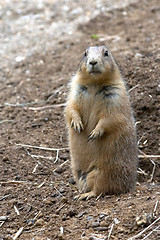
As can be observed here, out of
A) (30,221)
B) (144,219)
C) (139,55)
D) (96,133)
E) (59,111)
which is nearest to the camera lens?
(144,219)

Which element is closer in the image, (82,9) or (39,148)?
(39,148)

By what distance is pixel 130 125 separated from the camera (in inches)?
246

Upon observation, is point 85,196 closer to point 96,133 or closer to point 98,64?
point 96,133

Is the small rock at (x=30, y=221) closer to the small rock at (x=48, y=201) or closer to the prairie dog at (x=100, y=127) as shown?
the small rock at (x=48, y=201)

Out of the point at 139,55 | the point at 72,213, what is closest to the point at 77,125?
the point at 72,213

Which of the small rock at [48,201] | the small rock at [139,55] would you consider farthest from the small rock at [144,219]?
the small rock at [139,55]

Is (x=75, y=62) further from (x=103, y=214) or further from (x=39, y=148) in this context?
(x=103, y=214)

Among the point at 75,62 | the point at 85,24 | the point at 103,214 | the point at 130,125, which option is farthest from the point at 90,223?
the point at 85,24

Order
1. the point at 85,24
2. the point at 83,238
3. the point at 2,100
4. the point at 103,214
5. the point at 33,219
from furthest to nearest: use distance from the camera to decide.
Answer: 1. the point at 85,24
2. the point at 2,100
3. the point at 33,219
4. the point at 103,214
5. the point at 83,238

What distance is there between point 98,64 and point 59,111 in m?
2.98

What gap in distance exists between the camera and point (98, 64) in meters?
5.93

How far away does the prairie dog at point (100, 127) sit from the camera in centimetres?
602

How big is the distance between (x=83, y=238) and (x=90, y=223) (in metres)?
0.30

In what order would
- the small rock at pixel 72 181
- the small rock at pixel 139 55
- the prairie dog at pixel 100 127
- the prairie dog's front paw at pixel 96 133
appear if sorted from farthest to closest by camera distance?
the small rock at pixel 139 55 → the small rock at pixel 72 181 → the prairie dog at pixel 100 127 → the prairie dog's front paw at pixel 96 133
